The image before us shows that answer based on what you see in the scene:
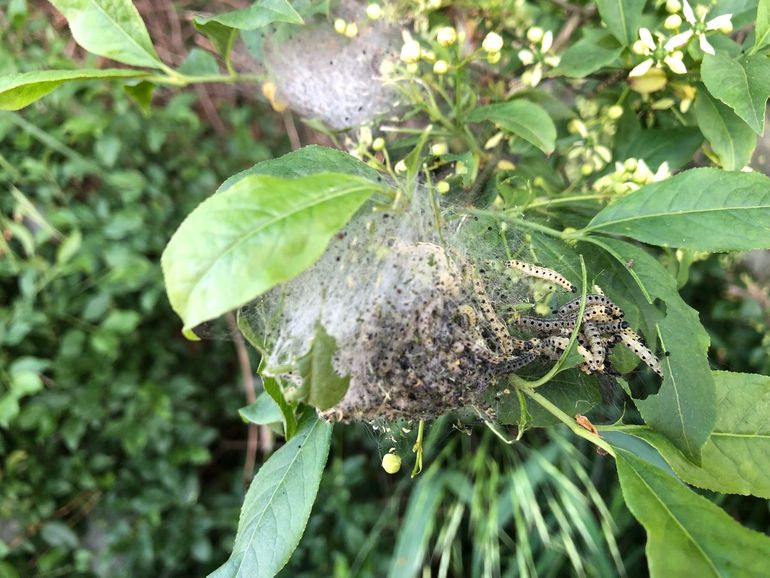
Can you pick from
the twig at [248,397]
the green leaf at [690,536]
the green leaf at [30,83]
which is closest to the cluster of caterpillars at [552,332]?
the green leaf at [690,536]

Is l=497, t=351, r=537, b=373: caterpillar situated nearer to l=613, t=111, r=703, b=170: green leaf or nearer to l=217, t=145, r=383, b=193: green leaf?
l=217, t=145, r=383, b=193: green leaf

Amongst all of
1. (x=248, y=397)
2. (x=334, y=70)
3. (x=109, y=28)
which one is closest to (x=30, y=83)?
(x=109, y=28)

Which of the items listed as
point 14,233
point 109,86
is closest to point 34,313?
point 14,233

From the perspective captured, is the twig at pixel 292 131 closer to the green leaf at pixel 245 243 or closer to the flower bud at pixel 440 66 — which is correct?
the flower bud at pixel 440 66

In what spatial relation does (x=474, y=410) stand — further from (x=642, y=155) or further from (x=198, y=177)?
(x=198, y=177)

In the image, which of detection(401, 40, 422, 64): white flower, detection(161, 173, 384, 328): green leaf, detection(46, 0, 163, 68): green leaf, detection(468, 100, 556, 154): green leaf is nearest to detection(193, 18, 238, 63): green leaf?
detection(46, 0, 163, 68): green leaf

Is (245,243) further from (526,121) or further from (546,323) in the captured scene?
(526,121)
